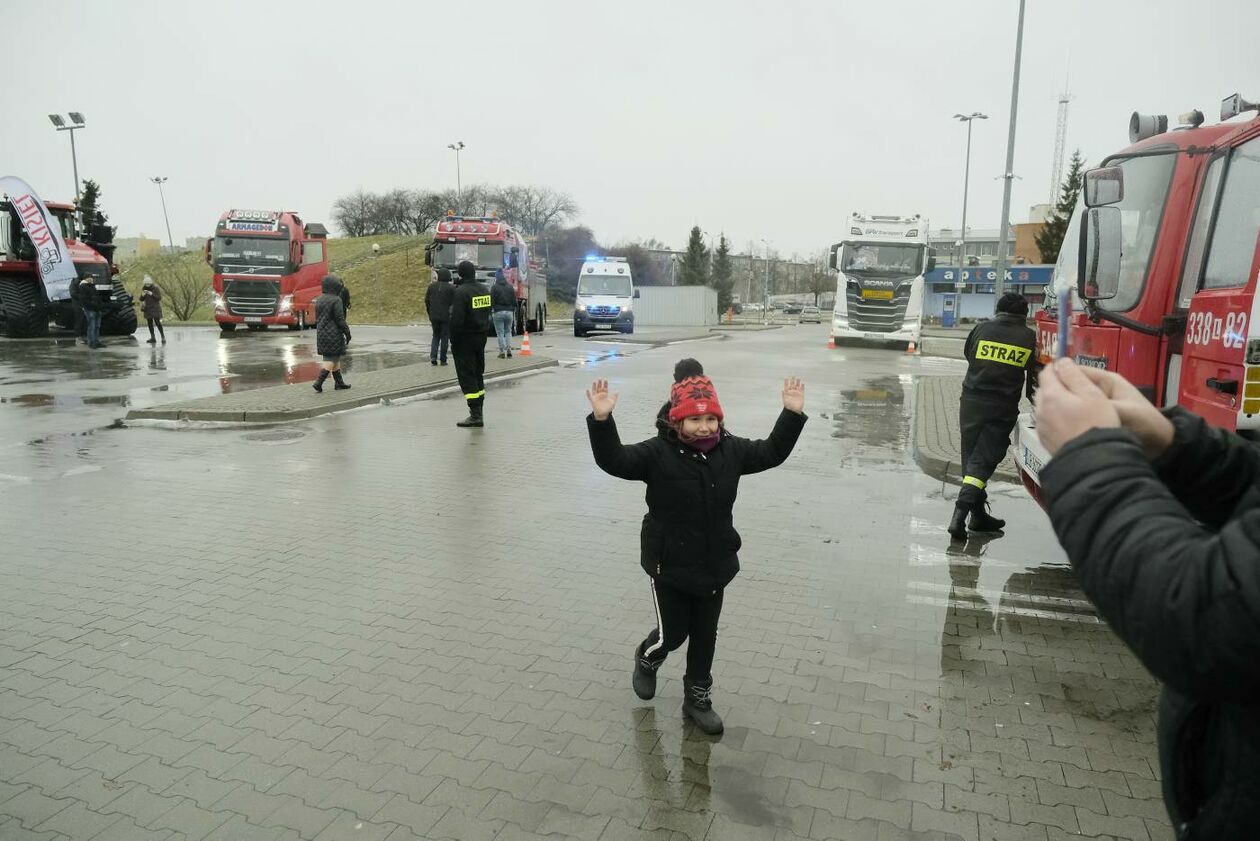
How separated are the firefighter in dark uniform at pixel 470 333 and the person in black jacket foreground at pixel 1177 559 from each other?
10030mm

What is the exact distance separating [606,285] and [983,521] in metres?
27.9

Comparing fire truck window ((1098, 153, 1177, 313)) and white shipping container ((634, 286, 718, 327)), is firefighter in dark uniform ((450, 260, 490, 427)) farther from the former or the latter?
white shipping container ((634, 286, 718, 327))

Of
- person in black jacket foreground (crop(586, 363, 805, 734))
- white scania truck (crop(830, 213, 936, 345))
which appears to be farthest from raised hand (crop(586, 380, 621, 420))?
white scania truck (crop(830, 213, 936, 345))

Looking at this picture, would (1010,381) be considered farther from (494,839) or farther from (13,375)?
(13,375)

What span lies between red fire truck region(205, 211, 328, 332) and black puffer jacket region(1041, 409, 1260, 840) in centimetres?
2932

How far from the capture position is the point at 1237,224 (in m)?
4.44

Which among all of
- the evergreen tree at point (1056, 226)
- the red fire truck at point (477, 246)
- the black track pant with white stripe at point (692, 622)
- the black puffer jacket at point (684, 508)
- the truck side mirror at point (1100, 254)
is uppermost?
the evergreen tree at point (1056, 226)

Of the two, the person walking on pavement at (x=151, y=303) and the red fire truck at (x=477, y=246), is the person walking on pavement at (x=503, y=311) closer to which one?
the red fire truck at (x=477, y=246)

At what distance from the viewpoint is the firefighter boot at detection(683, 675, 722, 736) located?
3.68 m

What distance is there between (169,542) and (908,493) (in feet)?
20.8

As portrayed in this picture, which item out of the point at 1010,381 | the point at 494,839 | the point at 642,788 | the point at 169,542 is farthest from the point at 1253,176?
the point at 169,542

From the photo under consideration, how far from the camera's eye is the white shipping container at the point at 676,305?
166 ft

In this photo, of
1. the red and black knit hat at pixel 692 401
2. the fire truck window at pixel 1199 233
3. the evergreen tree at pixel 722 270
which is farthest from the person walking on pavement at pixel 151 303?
the evergreen tree at pixel 722 270

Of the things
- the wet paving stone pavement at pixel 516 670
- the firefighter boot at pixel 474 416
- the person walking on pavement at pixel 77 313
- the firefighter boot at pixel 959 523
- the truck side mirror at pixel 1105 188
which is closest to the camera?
the wet paving stone pavement at pixel 516 670
